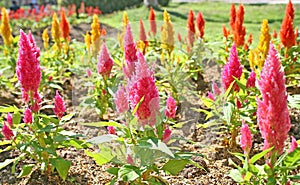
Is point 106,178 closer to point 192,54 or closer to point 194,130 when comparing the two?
point 194,130

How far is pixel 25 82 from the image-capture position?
2570 millimetres

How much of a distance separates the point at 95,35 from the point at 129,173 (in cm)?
229

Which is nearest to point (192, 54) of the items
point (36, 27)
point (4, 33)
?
point (4, 33)

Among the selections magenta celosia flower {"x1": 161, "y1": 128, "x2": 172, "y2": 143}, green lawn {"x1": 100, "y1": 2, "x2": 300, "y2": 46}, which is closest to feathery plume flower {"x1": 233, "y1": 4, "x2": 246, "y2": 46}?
magenta celosia flower {"x1": 161, "y1": 128, "x2": 172, "y2": 143}

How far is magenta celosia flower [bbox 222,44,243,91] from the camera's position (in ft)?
8.84

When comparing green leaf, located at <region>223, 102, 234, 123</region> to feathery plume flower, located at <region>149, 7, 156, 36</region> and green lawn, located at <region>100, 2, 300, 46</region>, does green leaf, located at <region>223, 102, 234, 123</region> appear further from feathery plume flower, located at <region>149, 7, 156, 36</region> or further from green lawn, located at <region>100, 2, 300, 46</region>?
green lawn, located at <region>100, 2, 300, 46</region>

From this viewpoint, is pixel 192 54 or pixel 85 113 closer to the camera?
pixel 85 113

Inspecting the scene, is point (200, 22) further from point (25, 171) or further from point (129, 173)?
point (129, 173)

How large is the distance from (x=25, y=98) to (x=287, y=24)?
2.31 metres

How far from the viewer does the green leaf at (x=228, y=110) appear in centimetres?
293

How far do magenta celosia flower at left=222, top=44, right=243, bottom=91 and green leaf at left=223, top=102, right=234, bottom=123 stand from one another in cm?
18

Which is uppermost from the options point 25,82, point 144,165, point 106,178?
point 25,82

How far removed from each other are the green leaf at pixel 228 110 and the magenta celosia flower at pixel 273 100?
0.99 m

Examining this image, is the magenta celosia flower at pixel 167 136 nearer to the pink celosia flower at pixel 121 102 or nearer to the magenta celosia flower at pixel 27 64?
the pink celosia flower at pixel 121 102
